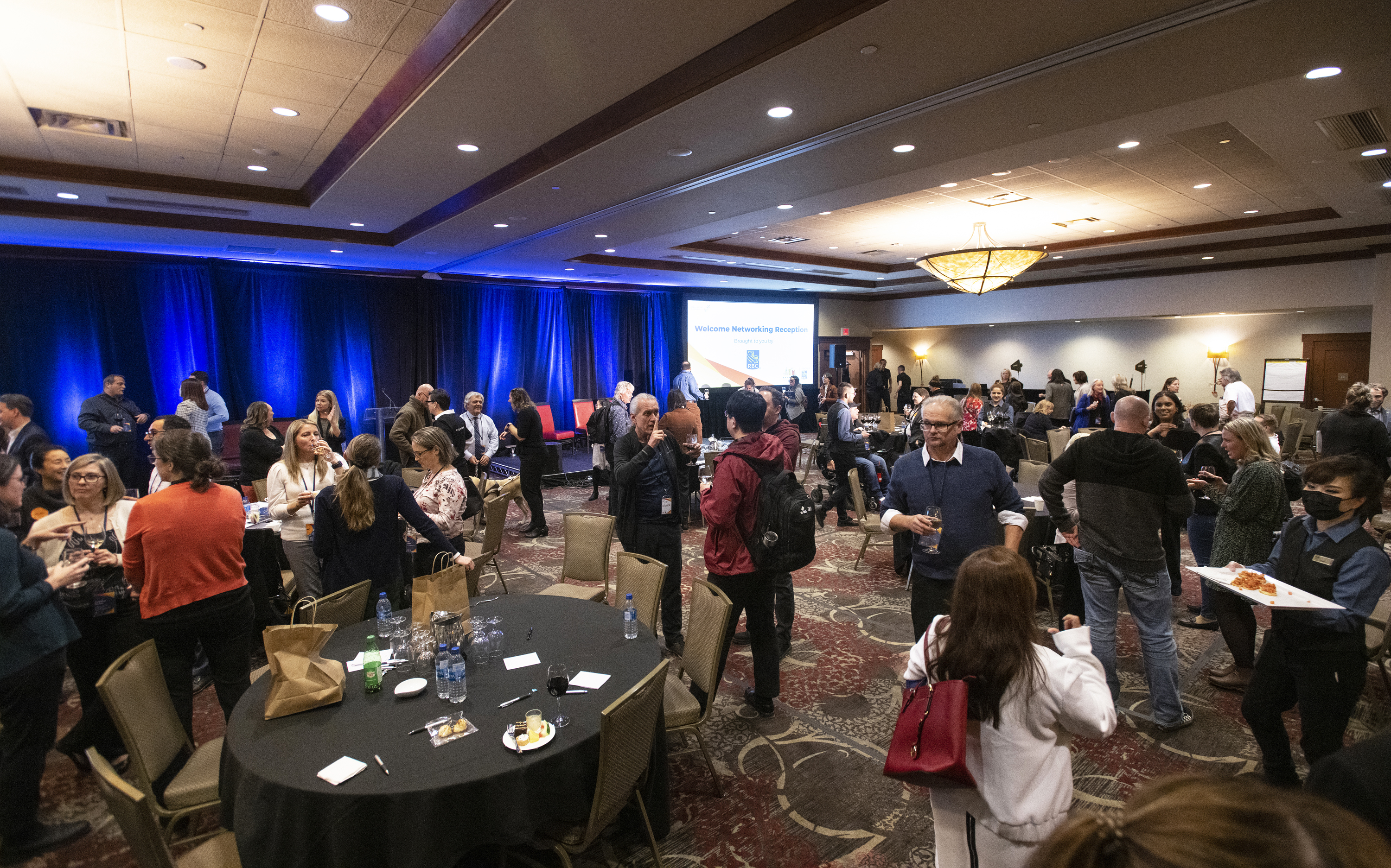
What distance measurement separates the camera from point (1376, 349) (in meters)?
9.44

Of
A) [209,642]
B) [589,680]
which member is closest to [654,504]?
[589,680]

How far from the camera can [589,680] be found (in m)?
2.52

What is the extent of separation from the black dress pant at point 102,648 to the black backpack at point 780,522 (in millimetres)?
2885

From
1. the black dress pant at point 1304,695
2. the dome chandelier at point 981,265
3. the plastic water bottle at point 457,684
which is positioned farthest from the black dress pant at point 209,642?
the dome chandelier at point 981,265

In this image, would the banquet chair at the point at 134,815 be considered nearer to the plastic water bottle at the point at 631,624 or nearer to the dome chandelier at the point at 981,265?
the plastic water bottle at the point at 631,624

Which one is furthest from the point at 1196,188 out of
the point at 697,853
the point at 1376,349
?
the point at 697,853

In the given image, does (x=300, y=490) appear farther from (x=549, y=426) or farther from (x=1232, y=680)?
(x=549, y=426)

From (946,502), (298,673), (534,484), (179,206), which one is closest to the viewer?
(298,673)

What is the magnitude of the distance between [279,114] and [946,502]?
473cm

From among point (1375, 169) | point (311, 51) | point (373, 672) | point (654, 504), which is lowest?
point (373, 672)

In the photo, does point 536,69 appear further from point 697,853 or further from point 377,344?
point 377,344

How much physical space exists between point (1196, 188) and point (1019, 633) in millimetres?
7359

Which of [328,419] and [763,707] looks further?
[328,419]

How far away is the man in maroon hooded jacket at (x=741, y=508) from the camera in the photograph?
3299 millimetres
